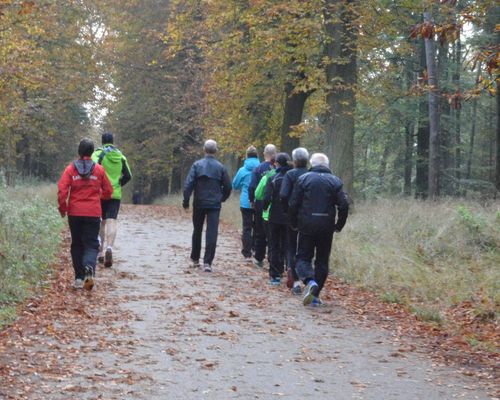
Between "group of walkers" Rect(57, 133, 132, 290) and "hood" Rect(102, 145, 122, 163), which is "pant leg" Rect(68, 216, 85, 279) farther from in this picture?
"hood" Rect(102, 145, 122, 163)

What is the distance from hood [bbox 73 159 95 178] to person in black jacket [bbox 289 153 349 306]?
2907 millimetres

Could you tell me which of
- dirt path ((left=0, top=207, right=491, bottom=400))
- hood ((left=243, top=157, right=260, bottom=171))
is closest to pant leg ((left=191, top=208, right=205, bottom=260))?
hood ((left=243, top=157, right=260, bottom=171))

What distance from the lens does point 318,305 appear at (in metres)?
11.1

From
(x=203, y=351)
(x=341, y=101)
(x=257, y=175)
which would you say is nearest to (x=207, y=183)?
(x=257, y=175)

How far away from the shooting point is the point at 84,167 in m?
11.3

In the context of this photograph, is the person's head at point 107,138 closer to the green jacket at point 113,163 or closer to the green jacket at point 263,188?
the green jacket at point 113,163

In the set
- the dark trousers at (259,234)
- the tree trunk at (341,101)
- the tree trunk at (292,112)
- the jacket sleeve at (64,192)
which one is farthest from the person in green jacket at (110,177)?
the tree trunk at (292,112)

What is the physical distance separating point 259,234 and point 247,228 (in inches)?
35.5

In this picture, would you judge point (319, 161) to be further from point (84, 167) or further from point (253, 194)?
point (253, 194)

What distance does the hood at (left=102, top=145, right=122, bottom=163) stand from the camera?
13.5 m

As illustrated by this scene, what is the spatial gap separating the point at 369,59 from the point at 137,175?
2394 centimetres

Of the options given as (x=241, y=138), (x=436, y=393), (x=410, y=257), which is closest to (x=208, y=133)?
(x=241, y=138)

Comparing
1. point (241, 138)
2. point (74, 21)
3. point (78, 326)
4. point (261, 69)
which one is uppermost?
point (74, 21)

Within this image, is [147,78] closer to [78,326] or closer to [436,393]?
[78,326]
